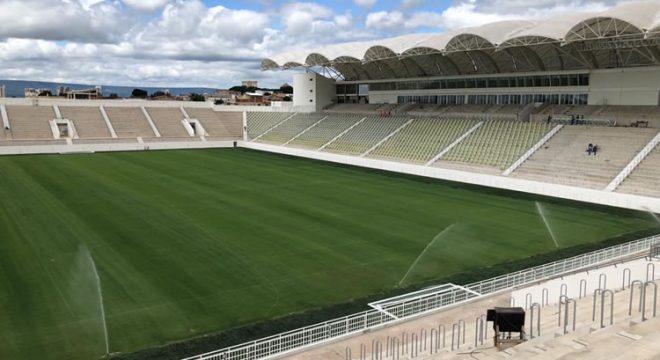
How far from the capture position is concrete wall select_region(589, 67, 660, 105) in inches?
1462

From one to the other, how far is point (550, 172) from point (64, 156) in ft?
130

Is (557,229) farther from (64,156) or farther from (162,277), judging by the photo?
(64,156)

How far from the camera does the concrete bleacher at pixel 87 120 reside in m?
57.9

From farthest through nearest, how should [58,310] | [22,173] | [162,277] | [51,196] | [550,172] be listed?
[22,173] → [550,172] → [51,196] → [162,277] → [58,310]

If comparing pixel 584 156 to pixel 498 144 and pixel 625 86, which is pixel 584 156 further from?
pixel 625 86

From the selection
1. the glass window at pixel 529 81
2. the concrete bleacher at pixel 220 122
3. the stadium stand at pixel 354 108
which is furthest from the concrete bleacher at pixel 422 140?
the concrete bleacher at pixel 220 122

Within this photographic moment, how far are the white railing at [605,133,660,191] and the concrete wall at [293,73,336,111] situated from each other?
135ft

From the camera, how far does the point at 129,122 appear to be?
62.1m

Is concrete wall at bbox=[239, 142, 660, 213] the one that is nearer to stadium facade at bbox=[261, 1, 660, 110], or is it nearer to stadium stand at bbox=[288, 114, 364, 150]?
stadium stand at bbox=[288, 114, 364, 150]

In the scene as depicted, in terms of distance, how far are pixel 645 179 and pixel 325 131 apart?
109ft

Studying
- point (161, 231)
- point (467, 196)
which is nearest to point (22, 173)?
point (161, 231)

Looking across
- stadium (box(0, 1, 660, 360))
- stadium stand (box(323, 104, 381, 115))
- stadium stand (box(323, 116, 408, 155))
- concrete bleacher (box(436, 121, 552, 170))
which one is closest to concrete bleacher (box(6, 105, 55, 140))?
stadium (box(0, 1, 660, 360))

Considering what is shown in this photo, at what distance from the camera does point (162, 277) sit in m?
16.1

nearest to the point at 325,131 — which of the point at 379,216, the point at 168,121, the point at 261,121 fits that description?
the point at 261,121
